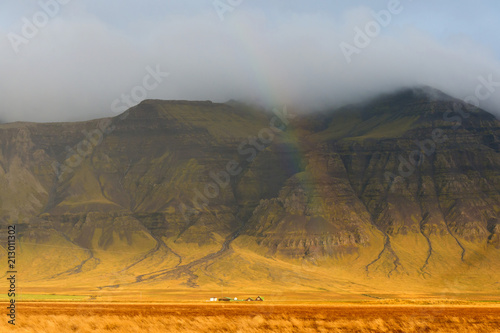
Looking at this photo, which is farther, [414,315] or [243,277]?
[243,277]

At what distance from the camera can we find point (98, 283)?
184 m

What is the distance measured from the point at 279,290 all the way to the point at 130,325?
131433 millimetres

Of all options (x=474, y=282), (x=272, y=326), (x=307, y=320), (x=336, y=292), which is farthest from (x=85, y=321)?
(x=474, y=282)

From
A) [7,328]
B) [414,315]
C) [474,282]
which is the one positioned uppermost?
[7,328]

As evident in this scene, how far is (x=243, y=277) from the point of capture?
642ft

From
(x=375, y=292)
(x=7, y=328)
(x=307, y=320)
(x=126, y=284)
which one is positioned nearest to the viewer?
(x=7, y=328)

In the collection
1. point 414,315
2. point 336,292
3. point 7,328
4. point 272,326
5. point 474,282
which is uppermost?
point 7,328

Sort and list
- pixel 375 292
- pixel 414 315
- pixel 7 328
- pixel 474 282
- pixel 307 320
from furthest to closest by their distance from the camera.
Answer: pixel 474 282 < pixel 375 292 < pixel 414 315 < pixel 307 320 < pixel 7 328

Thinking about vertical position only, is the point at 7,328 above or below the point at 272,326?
above

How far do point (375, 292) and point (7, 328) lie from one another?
13798cm

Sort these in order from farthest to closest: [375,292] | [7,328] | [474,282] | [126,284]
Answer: [474,282] < [126,284] < [375,292] < [7,328]

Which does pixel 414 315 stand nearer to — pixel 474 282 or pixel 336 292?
pixel 336 292

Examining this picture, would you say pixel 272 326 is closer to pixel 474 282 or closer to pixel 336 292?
pixel 336 292

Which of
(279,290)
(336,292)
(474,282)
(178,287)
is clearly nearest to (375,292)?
(336,292)
